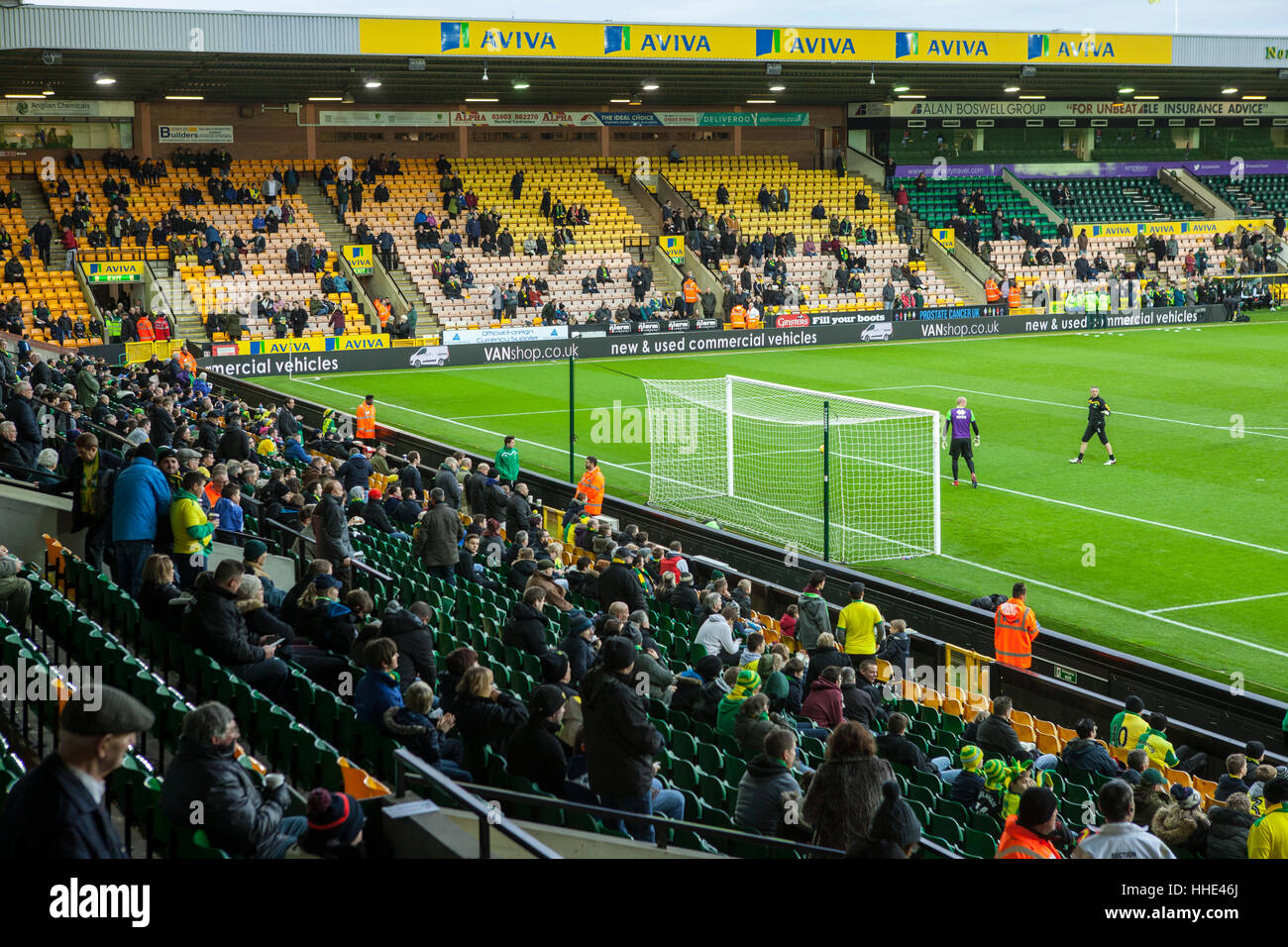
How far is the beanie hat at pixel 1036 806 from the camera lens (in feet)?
20.1

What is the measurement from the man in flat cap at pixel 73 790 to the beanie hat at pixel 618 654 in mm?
3484

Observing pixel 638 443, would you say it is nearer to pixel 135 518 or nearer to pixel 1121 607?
pixel 1121 607

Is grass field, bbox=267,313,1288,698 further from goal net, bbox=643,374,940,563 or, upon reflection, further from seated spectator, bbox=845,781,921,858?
seated spectator, bbox=845,781,921,858

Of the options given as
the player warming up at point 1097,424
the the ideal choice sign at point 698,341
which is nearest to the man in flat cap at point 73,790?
the player warming up at point 1097,424

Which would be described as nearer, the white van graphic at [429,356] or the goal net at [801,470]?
the goal net at [801,470]

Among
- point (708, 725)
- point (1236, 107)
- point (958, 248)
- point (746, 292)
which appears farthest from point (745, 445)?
point (1236, 107)

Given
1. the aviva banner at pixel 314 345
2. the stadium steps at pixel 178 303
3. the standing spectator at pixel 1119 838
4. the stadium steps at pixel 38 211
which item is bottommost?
the standing spectator at pixel 1119 838

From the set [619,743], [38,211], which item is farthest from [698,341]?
[619,743]

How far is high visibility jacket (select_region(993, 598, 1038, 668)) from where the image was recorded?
13.8 m

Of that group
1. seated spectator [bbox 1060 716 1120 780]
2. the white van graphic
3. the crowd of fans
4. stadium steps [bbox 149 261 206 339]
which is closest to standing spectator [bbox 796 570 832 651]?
the crowd of fans

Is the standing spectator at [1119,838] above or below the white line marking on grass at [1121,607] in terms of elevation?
above

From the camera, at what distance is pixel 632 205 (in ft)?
174

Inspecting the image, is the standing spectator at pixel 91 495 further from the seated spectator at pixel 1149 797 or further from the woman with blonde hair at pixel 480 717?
the seated spectator at pixel 1149 797
